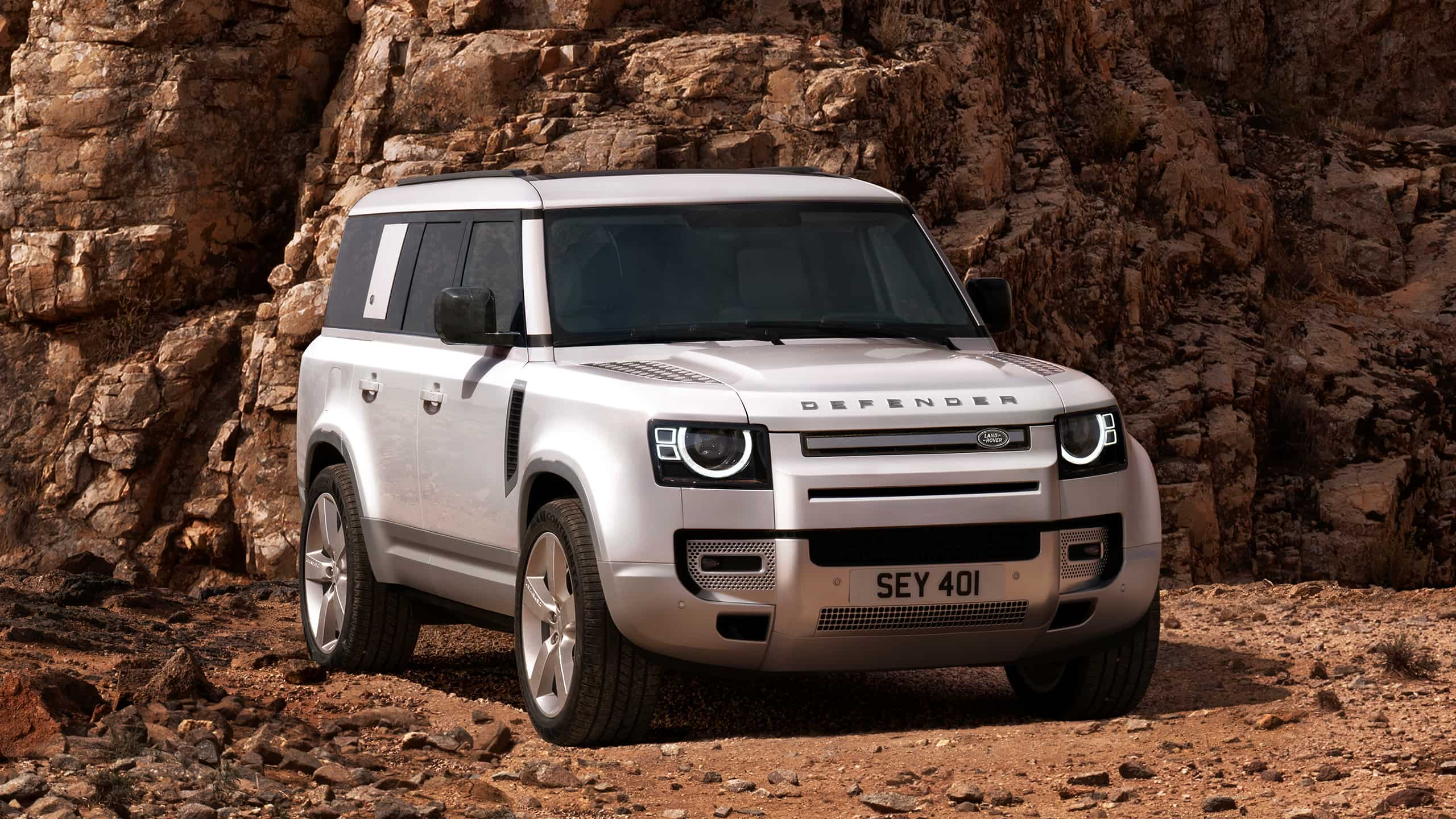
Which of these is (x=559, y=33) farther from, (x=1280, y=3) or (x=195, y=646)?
(x=1280, y=3)

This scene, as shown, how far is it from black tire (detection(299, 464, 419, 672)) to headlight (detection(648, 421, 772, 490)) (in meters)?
2.73

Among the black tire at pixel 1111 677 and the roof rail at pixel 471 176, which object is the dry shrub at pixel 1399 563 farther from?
the roof rail at pixel 471 176

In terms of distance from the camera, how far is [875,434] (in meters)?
6.16

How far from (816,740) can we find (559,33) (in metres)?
13.4

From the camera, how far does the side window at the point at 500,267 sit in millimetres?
7375

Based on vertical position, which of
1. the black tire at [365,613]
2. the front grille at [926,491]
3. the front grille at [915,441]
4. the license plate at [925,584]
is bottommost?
the black tire at [365,613]

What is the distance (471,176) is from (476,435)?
1.55 m

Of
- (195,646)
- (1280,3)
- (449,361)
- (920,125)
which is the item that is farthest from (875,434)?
(1280,3)

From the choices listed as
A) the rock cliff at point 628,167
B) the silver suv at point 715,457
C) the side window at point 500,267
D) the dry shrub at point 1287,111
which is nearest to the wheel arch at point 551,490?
the silver suv at point 715,457

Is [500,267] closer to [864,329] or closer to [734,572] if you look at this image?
[864,329]

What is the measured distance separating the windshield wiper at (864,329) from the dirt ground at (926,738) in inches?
58.9

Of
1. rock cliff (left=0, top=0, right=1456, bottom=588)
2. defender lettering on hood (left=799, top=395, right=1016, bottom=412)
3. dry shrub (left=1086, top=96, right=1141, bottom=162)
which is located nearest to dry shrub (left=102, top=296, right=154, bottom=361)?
rock cliff (left=0, top=0, right=1456, bottom=588)

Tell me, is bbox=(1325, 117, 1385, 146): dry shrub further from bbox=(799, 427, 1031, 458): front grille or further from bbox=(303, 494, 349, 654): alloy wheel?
bbox=(799, 427, 1031, 458): front grille

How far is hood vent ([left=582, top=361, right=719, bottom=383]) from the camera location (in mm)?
6422
